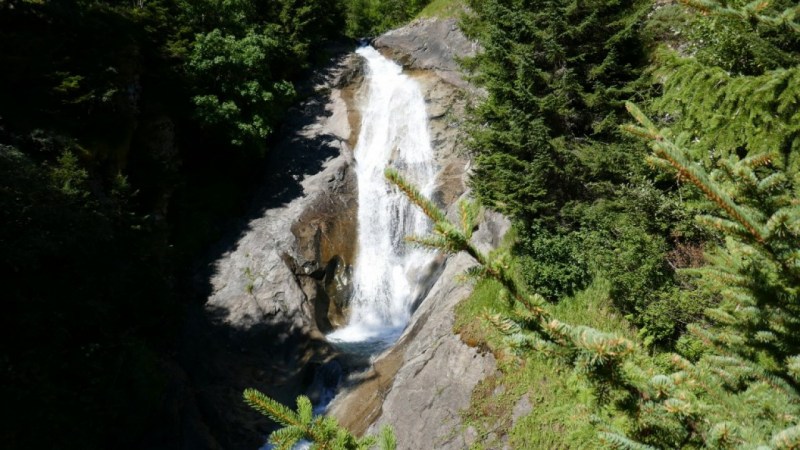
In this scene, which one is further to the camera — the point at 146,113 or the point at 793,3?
the point at 146,113

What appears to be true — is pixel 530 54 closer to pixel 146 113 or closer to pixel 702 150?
pixel 702 150

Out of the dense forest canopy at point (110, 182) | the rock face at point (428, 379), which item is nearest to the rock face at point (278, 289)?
the dense forest canopy at point (110, 182)

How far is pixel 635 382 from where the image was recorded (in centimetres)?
201

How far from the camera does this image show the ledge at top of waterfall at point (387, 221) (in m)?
17.5

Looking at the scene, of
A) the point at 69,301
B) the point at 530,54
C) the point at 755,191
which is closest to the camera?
the point at 755,191

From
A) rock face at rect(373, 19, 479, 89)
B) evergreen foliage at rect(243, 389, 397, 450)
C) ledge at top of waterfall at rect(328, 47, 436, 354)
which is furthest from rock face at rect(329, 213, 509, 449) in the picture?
rock face at rect(373, 19, 479, 89)

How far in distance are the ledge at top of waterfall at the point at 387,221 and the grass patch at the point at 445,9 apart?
6.33m

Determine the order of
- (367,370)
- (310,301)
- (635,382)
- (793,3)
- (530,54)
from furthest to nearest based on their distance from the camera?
(310,301) → (367,370) → (530,54) → (793,3) → (635,382)

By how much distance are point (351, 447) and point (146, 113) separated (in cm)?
1886

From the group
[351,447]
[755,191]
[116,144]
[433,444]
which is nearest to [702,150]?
[755,191]

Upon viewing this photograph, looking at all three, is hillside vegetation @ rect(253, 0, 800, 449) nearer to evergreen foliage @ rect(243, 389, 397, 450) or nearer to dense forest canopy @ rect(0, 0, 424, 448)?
evergreen foliage @ rect(243, 389, 397, 450)

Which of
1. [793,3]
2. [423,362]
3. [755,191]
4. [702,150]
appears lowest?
[423,362]

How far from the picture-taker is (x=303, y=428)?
2.48 m

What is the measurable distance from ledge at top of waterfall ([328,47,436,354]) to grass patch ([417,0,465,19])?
6332 millimetres
